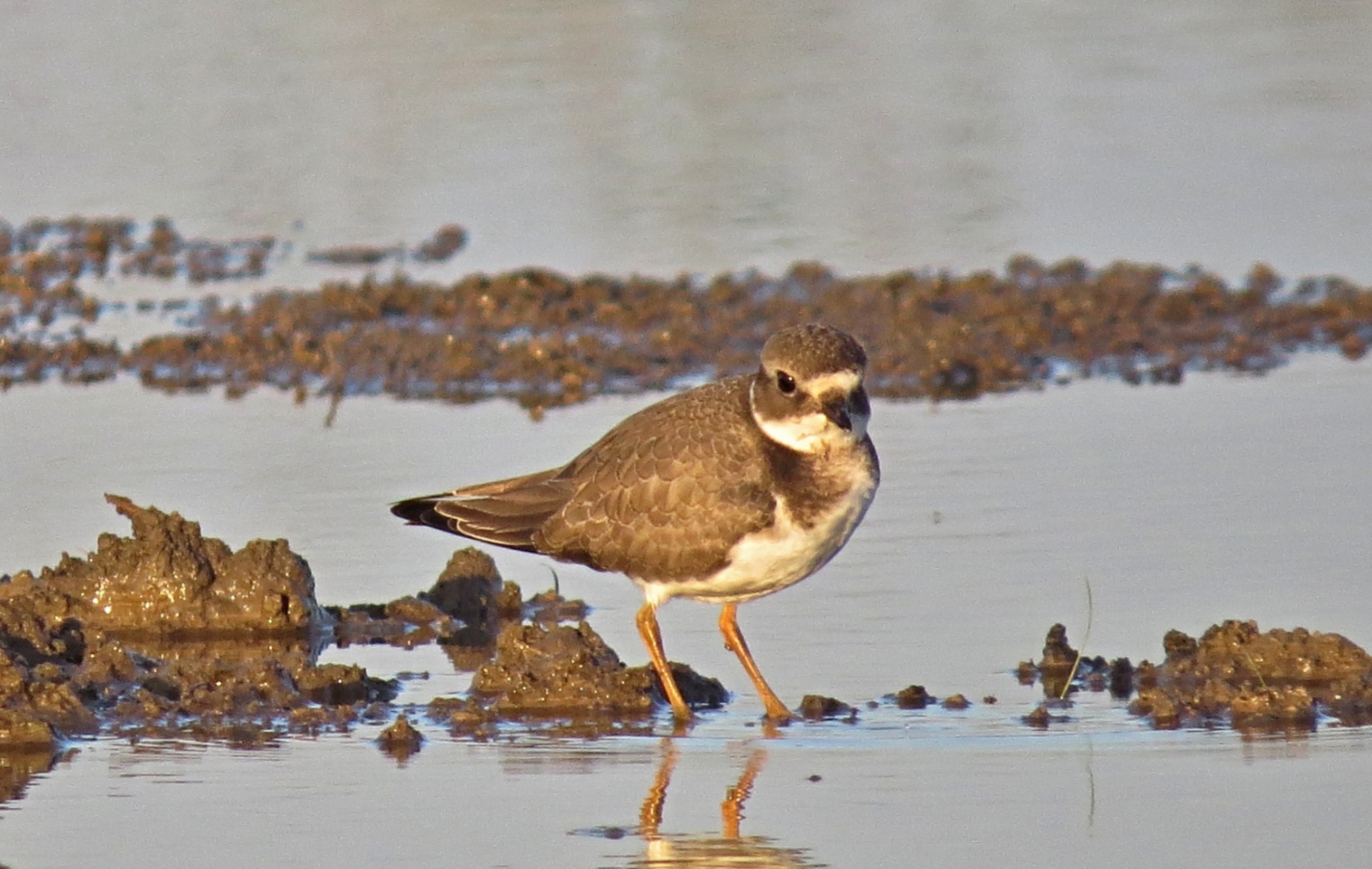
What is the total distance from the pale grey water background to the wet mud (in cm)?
31

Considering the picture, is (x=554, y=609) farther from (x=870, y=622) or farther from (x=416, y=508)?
(x=870, y=622)

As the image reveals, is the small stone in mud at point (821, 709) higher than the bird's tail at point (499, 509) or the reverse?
the reverse

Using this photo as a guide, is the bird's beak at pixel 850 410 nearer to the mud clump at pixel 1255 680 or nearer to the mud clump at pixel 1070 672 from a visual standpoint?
the mud clump at pixel 1070 672

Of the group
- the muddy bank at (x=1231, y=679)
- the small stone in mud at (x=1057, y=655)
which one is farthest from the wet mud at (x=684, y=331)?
the muddy bank at (x=1231, y=679)

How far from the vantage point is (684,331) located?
1151 centimetres

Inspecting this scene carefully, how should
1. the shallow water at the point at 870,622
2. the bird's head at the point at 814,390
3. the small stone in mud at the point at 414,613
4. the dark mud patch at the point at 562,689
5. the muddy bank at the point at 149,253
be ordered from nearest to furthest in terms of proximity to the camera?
the shallow water at the point at 870,622
the dark mud patch at the point at 562,689
the bird's head at the point at 814,390
the small stone in mud at the point at 414,613
the muddy bank at the point at 149,253

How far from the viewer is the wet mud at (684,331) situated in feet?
36.2

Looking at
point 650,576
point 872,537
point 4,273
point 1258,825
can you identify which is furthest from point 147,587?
point 4,273

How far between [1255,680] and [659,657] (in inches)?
67.3

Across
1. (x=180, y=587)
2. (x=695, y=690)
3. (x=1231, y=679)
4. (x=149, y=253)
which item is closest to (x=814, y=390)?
(x=695, y=690)

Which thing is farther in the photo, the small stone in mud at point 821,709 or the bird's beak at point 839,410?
the bird's beak at point 839,410

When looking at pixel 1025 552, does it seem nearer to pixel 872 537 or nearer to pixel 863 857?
pixel 872 537

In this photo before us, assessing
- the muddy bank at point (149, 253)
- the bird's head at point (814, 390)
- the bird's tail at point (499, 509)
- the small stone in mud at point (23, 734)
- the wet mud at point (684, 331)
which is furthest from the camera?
the muddy bank at point (149, 253)

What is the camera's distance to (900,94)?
54.6 feet
